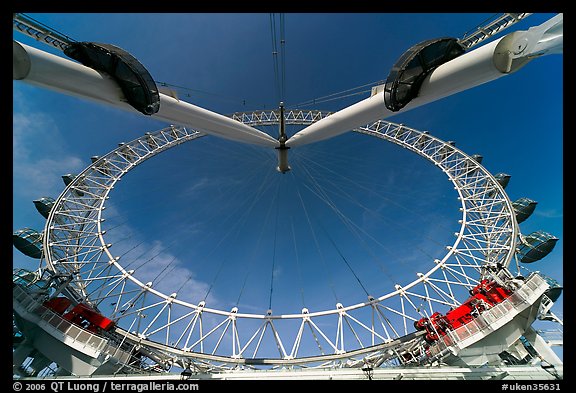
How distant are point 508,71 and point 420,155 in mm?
36395

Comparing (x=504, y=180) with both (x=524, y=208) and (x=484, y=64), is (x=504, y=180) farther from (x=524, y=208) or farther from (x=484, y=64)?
(x=484, y=64)

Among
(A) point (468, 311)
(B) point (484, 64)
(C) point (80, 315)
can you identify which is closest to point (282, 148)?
(B) point (484, 64)

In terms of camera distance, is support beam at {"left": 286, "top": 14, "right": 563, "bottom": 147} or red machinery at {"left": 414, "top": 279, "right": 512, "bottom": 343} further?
red machinery at {"left": 414, "top": 279, "right": 512, "bottom": 343}

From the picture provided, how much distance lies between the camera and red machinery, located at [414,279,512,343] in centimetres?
2729

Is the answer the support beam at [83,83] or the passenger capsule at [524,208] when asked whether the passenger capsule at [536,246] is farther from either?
the support beam at [83,83]

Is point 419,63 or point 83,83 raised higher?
point 419,63

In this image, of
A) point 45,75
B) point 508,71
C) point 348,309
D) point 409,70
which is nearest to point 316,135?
point 409,70

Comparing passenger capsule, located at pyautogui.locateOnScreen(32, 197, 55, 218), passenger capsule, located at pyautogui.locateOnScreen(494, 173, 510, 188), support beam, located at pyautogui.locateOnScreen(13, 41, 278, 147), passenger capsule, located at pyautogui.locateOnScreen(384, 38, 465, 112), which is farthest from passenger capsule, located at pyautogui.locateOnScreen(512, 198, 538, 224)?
A: passenger capsule, located at pyautogui.locateOnScreen(32, 197, 55, 218)

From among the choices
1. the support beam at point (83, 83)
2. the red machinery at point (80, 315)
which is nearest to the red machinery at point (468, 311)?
the support beam at point (83, 83)

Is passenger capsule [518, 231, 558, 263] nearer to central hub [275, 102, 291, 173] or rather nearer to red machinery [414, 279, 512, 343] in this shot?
red machinery [414, 279, 512, 343]

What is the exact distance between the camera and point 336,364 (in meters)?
30.7

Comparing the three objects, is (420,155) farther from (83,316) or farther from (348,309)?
(83,316)

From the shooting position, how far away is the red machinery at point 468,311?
27.3 metres

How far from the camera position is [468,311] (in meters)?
28.2
